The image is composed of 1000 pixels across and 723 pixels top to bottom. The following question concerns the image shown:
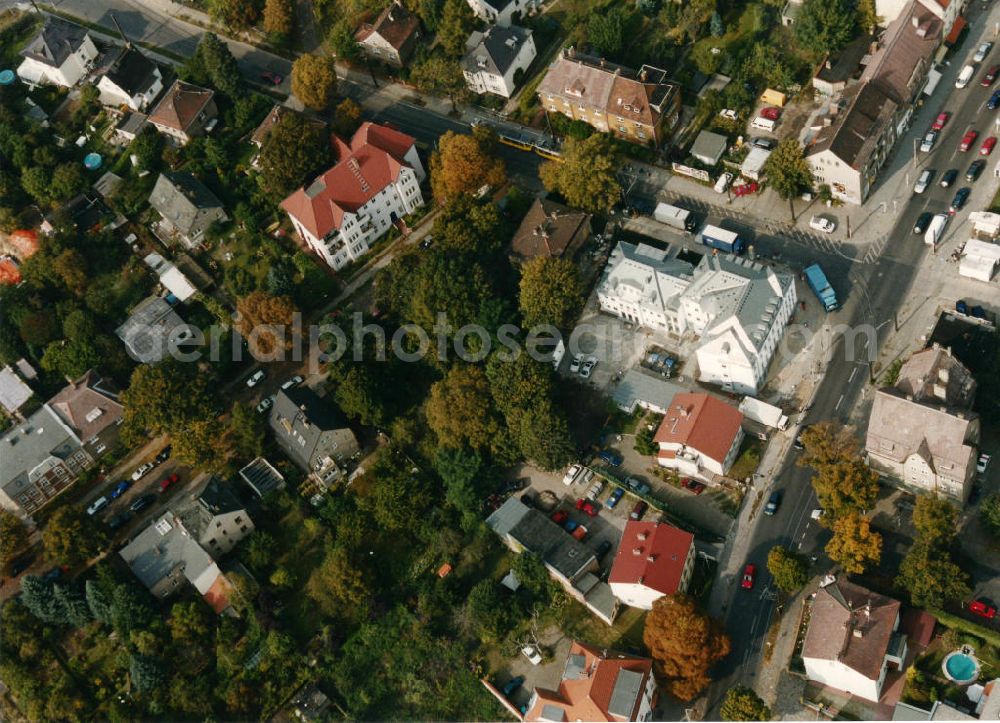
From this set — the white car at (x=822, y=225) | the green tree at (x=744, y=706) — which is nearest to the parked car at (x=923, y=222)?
the white car at (x=822, y=225)

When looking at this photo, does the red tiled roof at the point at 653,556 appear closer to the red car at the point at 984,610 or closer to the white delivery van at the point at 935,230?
the red car at the point at 984,610

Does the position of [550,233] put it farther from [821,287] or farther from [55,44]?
[55,44]

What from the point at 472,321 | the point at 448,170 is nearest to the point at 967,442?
the point at 472,321

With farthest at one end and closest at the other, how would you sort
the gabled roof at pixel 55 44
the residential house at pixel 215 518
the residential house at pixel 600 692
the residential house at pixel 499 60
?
the gabled roof at pixel 55 44
the residential house at pixel 499 60
the residential house at pixel 215 518
the residential house at pixel 600 692

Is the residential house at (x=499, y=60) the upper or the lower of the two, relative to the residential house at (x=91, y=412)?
upper

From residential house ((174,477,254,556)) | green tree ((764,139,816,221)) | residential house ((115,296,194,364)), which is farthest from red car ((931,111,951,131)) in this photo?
residential house ((115,296,194,364))

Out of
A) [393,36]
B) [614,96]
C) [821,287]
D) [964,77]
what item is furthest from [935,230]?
[393,36]

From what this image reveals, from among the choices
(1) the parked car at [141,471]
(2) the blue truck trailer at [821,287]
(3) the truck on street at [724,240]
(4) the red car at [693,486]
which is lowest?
(1) the parked car at [141,471]
